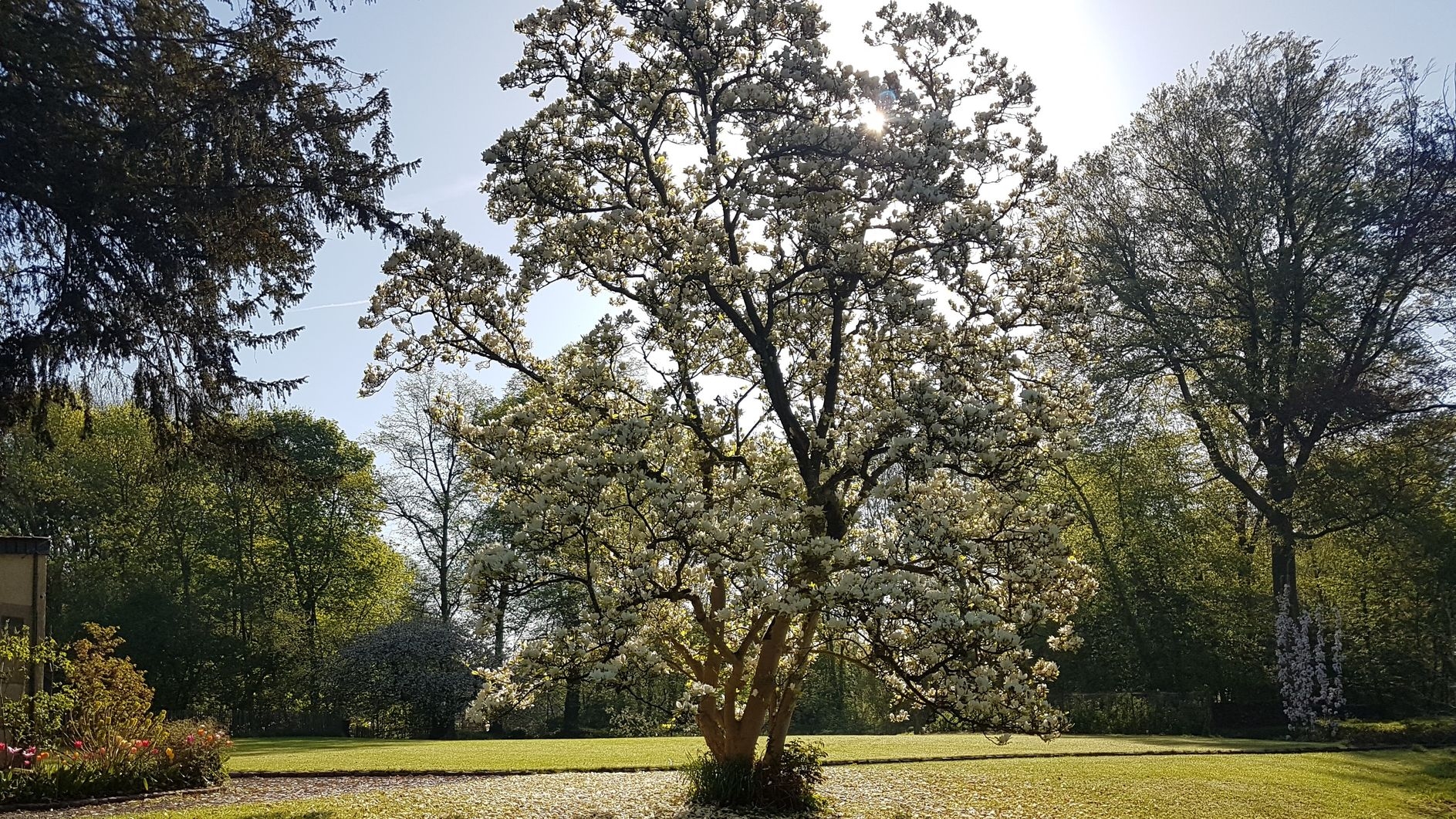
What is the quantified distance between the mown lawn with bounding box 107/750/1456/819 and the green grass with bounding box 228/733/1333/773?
1.42 meters

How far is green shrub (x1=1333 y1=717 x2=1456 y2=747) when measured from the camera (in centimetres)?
1989

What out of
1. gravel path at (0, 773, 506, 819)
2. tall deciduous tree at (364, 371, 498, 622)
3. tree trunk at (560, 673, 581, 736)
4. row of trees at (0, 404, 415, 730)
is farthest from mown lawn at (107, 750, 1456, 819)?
tall deciduous tree at (364, 371, 498, 622)

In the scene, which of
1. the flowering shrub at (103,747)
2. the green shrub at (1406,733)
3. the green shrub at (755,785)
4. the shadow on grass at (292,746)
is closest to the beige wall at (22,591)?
the flowering shrub at (103,747)

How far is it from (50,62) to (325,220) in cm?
304

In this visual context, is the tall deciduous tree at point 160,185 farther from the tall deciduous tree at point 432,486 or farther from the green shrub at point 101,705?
the tall deciduous tree at point 432,486

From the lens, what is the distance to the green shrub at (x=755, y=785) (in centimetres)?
1130

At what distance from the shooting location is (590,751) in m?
20.0

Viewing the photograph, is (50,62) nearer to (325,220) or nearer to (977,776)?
(325,220)

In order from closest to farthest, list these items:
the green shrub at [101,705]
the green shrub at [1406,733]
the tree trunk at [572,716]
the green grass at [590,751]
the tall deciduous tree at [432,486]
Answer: the green shrub at [101,705] < the green grass at [590,751] < the green shrub at [1406,733] < the tree trunk at [572,716] < the tall deciduous tree at [432,486]

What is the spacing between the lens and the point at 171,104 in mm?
10555

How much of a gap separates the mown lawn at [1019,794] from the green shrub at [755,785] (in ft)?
1.14

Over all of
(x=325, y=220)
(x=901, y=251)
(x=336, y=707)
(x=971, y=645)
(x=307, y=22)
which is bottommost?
(x=336, y=707)

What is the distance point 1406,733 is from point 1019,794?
41.4 ft

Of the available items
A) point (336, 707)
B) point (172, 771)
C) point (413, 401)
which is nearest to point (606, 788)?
point (172, 771)
